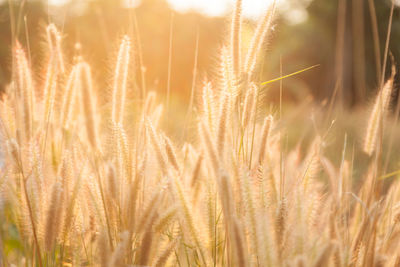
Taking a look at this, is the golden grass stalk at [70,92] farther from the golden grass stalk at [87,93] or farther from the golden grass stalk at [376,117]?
the golden grass stalk at [376,117]

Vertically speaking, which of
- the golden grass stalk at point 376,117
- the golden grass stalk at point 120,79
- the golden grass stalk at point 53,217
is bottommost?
the golden grass stalk at point 53,217

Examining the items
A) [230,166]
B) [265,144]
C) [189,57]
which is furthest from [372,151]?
[189,57]

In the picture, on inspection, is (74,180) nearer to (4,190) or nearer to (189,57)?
(4,190)

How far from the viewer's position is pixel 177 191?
801mm

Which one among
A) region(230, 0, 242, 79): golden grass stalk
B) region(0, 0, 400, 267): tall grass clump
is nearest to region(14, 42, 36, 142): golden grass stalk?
region(0, 0, 400, 267): tall grass clump

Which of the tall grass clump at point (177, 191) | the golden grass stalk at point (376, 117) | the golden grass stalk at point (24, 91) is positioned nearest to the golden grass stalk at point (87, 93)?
the tall grass clump at point (177, 191)

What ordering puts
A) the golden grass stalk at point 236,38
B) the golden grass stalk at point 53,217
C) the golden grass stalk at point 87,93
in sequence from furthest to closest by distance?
the golden grass stalk at point 87,93 < the golden grass stalk at point 236,38 < the golden grass stalk at point 53,217

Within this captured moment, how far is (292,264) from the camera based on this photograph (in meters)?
0.72

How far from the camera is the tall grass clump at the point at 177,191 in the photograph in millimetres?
800

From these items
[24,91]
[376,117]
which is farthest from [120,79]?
[376,117]

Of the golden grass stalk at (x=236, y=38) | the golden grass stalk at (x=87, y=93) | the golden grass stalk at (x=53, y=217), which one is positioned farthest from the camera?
the golden grass stalk at (x=87, y=93)

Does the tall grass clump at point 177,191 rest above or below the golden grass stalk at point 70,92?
below

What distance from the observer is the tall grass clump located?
800mm

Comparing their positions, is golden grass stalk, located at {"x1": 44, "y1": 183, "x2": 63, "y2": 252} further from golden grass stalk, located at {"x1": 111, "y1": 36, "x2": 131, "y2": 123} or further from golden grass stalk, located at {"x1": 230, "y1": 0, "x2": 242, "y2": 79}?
golden grass stalk, located at {"x1": 230, "y1": 0, "x2": 242, "y2": 79}
